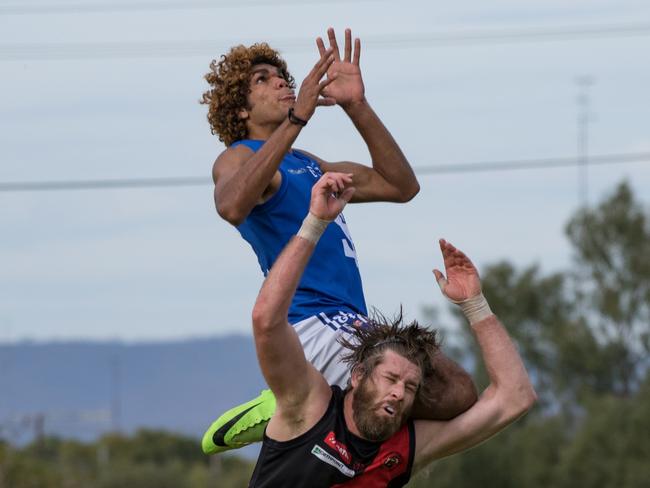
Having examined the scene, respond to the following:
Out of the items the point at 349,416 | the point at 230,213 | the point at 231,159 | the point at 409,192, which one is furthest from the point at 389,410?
the point at 409,192

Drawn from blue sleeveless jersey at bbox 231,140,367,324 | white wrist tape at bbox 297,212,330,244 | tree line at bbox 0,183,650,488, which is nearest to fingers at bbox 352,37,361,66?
blue sleeveless jersey at bbox 231,140,367,324

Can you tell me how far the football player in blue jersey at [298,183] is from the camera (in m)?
8.62

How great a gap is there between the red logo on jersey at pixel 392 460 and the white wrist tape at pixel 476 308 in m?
0.76

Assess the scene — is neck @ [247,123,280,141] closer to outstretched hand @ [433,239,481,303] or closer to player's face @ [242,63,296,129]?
player's face @ [242,63,296,129]

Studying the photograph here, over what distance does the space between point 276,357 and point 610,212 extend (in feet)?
154

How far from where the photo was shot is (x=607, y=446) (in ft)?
160

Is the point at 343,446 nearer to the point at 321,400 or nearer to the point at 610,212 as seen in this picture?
the point at 321,400

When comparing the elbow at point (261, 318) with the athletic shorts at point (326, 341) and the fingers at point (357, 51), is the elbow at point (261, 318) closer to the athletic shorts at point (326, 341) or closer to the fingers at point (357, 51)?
the athletic shorts at point (326, 341)

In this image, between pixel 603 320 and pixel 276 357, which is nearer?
pixel 276 357

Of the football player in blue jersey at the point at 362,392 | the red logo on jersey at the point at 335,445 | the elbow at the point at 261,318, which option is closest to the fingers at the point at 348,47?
the football player in blue jersey at the point at 362,392

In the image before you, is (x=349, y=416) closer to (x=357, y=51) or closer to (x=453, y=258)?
(x=453, y=258)

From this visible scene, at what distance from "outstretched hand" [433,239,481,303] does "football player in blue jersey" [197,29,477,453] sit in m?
0.34

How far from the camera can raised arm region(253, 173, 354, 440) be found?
8.01 metres

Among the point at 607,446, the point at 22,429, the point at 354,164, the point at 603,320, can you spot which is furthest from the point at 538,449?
the point at 354,164
